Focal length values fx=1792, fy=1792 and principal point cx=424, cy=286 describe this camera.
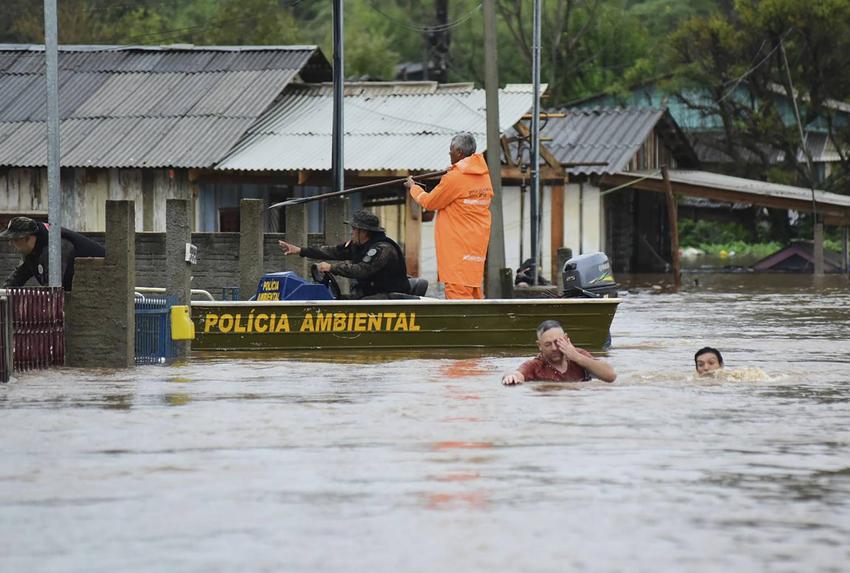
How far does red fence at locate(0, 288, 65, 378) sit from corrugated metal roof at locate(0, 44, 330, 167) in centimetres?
1408

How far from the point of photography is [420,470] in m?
9.60

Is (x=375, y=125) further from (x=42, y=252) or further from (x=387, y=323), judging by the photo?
(x=42, y=252)

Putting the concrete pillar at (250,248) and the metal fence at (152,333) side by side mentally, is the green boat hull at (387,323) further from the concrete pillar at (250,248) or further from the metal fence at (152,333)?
the concrete pillar at (250,248)

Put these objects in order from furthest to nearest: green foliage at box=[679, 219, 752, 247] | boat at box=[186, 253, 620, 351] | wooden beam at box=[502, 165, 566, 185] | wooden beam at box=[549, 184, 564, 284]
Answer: green foliage at box=[679, 219, 752, 247] → wooden beam at box=[549, 184, 564, 284] → wooden beam at box=[502, 165, 566, 185] → boat at box=[186, 253, 620, 351]

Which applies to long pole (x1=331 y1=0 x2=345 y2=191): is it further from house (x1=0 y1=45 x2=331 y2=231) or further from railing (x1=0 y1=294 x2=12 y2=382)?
railing (x1=0 y1=294 x2=12 y2=382)

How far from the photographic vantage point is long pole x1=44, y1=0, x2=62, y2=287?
51.6 ft

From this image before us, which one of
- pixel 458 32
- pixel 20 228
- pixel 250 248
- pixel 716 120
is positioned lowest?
pixel 250 248

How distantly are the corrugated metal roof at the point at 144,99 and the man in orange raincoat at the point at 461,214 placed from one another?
12463mm

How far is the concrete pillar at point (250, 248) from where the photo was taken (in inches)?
794

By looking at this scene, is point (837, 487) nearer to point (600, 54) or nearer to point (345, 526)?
point (345, 526)

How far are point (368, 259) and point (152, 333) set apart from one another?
91.1 inches

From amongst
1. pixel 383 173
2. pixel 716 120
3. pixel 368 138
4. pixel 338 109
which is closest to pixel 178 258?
pixel 338 109

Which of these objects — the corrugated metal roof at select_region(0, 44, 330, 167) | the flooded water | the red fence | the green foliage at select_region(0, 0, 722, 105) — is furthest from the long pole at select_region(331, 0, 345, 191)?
the green foliage at select_region(0, 0, 722, 105)

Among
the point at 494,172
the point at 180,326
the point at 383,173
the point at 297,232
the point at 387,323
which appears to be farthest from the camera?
the point at 383,173
